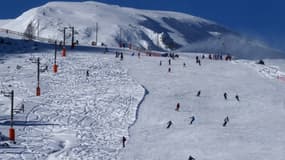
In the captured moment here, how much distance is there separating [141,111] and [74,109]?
4.47 m

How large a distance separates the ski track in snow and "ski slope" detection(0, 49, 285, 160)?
0.06 m

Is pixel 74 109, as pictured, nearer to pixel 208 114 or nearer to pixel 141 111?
pixel 141 111

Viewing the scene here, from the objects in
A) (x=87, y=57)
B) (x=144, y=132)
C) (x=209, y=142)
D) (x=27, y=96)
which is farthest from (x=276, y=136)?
(x=87, y=57)

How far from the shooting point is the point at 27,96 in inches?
2092

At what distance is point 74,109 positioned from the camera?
4931cm

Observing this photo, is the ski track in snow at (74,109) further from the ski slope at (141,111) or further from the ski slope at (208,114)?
the ski slope at (208,114)

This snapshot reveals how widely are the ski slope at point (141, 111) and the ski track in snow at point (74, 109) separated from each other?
57 millimetres

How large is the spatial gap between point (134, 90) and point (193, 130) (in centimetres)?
1439

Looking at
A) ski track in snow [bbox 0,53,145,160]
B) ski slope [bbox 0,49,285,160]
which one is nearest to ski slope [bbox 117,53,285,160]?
ski slope [bbox 0,49,285,160]

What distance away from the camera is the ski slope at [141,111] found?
38.3m

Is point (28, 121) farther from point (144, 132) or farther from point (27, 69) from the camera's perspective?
point (27, 69)

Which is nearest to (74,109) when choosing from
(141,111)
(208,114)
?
(141,111)

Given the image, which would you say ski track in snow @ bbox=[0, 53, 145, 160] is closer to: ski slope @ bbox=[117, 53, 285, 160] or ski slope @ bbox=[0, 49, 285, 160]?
ski slope @ bbox=[0, 49, 285, 160]

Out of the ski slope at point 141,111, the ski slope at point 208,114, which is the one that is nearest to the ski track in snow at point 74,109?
the ski slope at point 141,111
